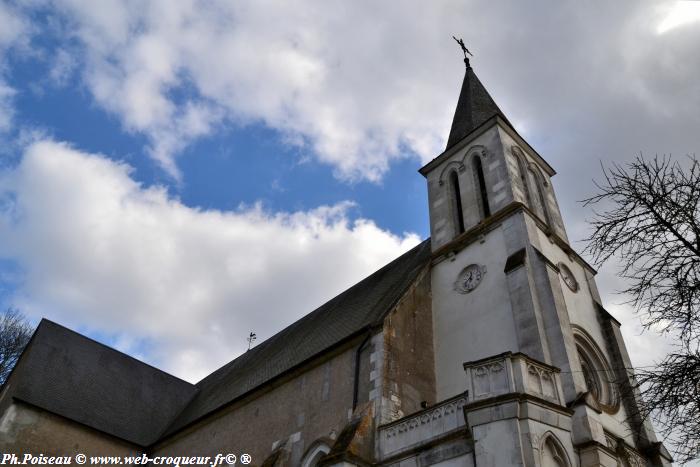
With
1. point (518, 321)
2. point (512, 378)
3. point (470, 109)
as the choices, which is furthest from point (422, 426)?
point (470, 109)

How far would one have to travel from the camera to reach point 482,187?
19359mm

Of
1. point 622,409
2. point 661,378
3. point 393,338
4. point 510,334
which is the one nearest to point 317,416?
point 393,338

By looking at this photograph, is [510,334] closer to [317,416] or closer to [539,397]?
[539,397]

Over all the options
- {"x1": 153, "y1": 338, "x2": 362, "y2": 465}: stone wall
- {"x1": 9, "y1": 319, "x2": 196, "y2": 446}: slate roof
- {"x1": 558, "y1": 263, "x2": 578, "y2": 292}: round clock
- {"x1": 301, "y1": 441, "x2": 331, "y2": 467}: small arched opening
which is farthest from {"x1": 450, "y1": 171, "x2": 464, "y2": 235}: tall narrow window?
{"x1": 9, "y1": 319, "x2": 196, "y2": 446}: slate roof

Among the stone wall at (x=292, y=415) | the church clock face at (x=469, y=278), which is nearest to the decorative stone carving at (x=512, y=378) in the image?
the stone wall at (x=292, y=415)

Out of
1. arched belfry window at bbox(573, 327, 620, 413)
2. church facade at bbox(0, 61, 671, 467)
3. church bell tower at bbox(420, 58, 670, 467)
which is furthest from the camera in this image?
arched belfry window at bbox(573, 327, 620, 413)

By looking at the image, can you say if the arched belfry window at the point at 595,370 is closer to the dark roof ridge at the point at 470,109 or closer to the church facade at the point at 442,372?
the church facade at the point at 442,372

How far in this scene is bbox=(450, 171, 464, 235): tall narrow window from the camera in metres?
19.0

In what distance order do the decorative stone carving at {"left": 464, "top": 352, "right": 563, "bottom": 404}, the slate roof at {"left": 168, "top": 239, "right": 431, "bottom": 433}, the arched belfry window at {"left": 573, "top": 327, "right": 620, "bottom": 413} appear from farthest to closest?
the slate roof at {"left": 168, "top": 239, "right": 431, "bottom": 433} → the arched belfry window at {"left": 573, "top": 327, "right": 620, "bottom": 413} → the decorative stone carving at {"left": 464, "top": 352, "right": 563, "bottom": 404}

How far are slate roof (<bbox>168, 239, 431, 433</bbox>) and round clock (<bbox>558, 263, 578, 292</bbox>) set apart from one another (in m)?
4.12

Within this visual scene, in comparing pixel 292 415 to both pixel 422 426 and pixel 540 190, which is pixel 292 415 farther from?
pixel 540 190

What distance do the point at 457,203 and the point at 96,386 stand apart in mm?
18138

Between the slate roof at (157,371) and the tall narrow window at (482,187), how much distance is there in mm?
2457

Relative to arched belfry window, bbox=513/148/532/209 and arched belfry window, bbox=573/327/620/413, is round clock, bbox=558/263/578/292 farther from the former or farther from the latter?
arched belfry window, bbox=513/148/532/209
